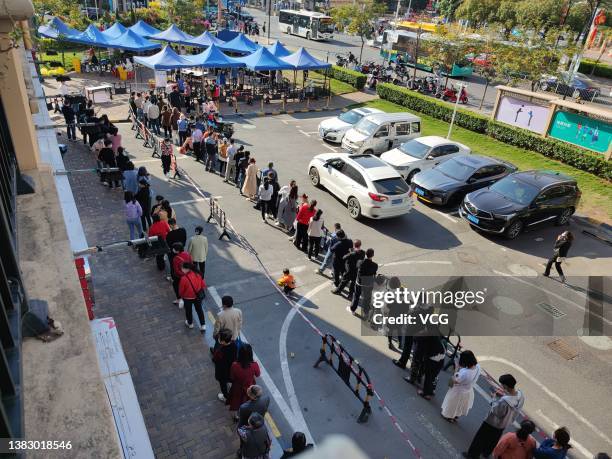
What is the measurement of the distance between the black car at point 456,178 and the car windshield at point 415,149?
1.02 metres

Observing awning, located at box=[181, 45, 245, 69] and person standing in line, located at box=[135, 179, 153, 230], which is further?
awning, located at box=[181, 45, 245, 69]

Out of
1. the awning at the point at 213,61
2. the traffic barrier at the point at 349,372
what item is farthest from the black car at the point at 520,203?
the awning at the point at 213,61

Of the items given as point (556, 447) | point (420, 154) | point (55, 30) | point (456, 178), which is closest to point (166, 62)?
point (55, 30)

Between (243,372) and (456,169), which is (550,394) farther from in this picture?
(456,169)

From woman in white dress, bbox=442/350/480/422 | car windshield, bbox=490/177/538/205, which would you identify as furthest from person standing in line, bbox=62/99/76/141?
woman in white dress, bbox=442/350/480/422

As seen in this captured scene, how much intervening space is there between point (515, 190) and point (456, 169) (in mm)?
2365

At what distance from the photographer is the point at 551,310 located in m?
11.0

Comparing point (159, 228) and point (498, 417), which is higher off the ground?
point (159, 228)

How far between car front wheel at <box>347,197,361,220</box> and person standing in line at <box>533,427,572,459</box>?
8.94 m

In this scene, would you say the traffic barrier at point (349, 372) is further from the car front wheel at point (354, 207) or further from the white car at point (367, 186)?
the car front wheel at point (354, 207)

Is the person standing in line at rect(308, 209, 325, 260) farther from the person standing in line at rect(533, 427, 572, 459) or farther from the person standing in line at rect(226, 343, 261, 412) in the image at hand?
the person standing in line at rect(533, 427, 572, 459)

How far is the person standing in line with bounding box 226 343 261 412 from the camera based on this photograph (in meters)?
6.55

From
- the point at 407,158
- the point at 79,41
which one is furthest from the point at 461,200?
the point at 79,41

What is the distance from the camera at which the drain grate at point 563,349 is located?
9.60 metres
